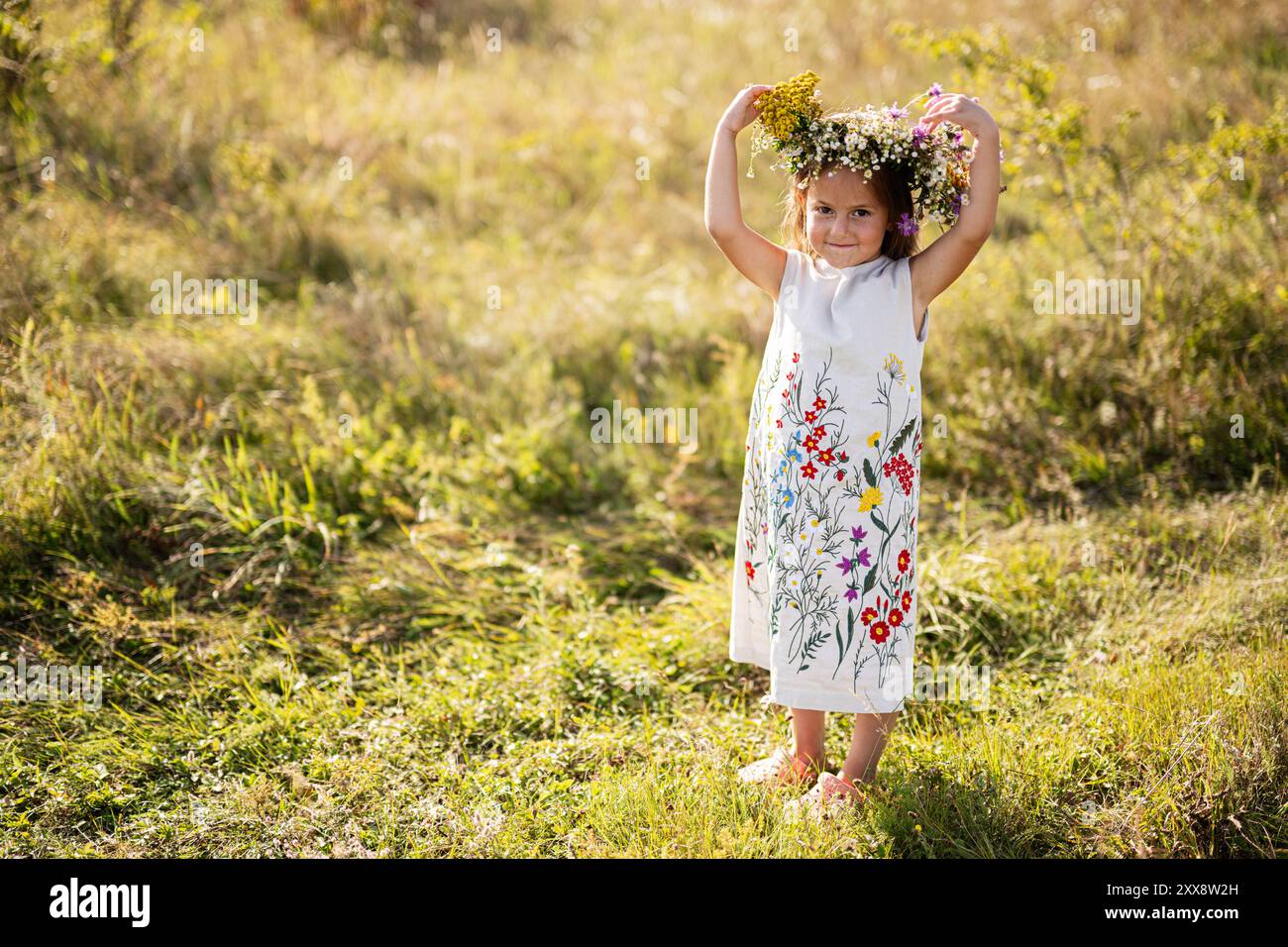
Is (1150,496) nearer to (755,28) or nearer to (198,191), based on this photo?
(198,191)

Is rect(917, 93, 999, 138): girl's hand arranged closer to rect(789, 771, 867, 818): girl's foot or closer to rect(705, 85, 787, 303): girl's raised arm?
rect(705, 85, 787, 303): girl's raised arm

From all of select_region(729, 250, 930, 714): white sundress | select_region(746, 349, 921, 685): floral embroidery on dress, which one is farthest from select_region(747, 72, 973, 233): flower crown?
select_region(746, 349, 921, 685): floral embroidery on dress

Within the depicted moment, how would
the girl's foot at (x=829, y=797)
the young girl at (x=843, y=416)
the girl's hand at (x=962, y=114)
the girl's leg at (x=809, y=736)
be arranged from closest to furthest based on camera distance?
the girl's hand at (x=962, y=114) < the young girl at (x=843, y=416) < the girl's foot at (x=829, y=797) < the girl's leg at (x=809, y=736)

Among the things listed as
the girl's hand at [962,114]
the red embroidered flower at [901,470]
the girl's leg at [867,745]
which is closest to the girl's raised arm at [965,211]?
the girl's hand at [962,114]

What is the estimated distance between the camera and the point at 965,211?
261cm

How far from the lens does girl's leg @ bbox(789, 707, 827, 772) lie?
2.93 meters

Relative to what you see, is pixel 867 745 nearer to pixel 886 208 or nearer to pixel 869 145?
pixel 886 208

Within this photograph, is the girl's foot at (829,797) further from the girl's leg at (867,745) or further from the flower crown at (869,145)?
the flower crown at (869,145)

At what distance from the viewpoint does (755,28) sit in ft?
29.6

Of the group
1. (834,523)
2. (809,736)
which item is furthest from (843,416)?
(809,736)

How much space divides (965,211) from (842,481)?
734 millimetres

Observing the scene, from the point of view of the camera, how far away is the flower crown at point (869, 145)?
8.73ft

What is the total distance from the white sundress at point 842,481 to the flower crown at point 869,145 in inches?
7.9
